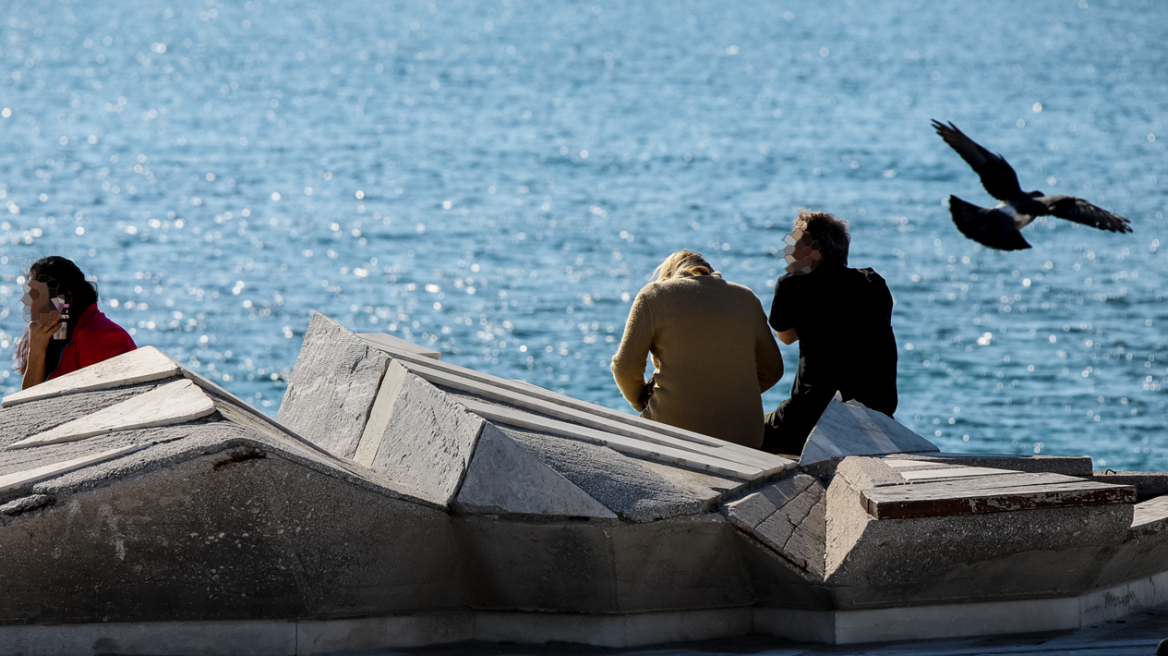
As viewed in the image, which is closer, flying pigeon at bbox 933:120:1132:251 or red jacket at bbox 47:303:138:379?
red jacket at bbox 47:303:138:379

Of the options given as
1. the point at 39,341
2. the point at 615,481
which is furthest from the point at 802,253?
the point at 39,341

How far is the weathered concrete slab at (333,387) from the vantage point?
454 centimetres

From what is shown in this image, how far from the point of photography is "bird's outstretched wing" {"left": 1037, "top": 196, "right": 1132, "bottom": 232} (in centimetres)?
610

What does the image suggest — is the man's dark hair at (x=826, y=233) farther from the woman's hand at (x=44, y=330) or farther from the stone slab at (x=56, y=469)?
the woman's hand at (x=44, y=330)

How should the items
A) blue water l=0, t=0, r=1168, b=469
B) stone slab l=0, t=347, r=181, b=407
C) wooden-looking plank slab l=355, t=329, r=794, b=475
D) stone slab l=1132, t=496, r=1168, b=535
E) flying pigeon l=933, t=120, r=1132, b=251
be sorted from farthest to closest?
blue water l=0, t=0, r=1168, b=469 → flying pigeon l=933, t=120, r=1132, b=251 → wooden-looking plank slab l=355, t=329, r=794, b=475 → stone slab l=0, t=347, r=181, b=407 → stone slab l=1132, t=496, r=1168, b=535

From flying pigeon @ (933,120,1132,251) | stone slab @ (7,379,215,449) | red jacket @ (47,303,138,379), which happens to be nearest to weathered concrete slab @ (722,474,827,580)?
stone slab @ (7,379,215,449)

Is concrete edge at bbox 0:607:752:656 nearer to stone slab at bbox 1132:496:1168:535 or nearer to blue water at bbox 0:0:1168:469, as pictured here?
stone slab at bbox 1132:496:1168:535

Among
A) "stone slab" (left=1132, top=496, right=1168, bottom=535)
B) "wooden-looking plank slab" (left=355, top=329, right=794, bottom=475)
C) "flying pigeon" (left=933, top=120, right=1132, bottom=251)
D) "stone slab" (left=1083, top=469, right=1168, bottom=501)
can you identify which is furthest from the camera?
"flying pigeon" (left=933, top=120, right=1132, bottom=251)

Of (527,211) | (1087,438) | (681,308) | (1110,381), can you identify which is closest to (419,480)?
(681,308)

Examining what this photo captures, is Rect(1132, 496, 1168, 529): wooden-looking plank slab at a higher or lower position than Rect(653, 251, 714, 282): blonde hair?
lower

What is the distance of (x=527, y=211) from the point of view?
74.8 ft

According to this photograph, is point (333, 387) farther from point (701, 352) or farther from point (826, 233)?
point (826, 233)

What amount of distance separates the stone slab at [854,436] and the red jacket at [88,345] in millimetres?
2621

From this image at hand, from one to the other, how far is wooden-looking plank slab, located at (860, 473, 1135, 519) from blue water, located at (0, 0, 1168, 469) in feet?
24.4
